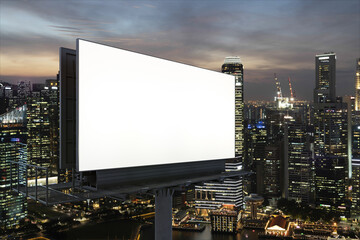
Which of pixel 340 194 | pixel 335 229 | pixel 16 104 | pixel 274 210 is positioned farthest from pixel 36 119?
pixel 340 194

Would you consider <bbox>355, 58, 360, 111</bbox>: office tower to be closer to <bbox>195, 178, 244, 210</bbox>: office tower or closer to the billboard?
<bbox>195, 178, 244, 210</bbox>: office tower

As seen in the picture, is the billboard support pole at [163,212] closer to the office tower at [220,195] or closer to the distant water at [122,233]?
the distant water at [122,233]

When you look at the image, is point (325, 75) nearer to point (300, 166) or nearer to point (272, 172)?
point (300, 166)

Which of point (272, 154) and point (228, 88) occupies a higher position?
point (228, 88)

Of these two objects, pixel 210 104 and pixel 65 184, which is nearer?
pixel 65 184

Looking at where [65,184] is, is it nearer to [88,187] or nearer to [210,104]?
[88,187]

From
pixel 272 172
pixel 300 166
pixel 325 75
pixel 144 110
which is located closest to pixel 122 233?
pixel 272 172

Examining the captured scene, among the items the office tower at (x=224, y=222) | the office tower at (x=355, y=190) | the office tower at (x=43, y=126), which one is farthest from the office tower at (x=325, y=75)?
the office tower at (x=43, y=126)

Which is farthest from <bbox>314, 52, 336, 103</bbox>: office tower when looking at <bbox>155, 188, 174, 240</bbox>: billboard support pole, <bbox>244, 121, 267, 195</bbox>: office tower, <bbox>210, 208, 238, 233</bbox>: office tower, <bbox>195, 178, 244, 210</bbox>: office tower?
<bbox>155, 188, 174, 240</bbox>: billboard support pole
